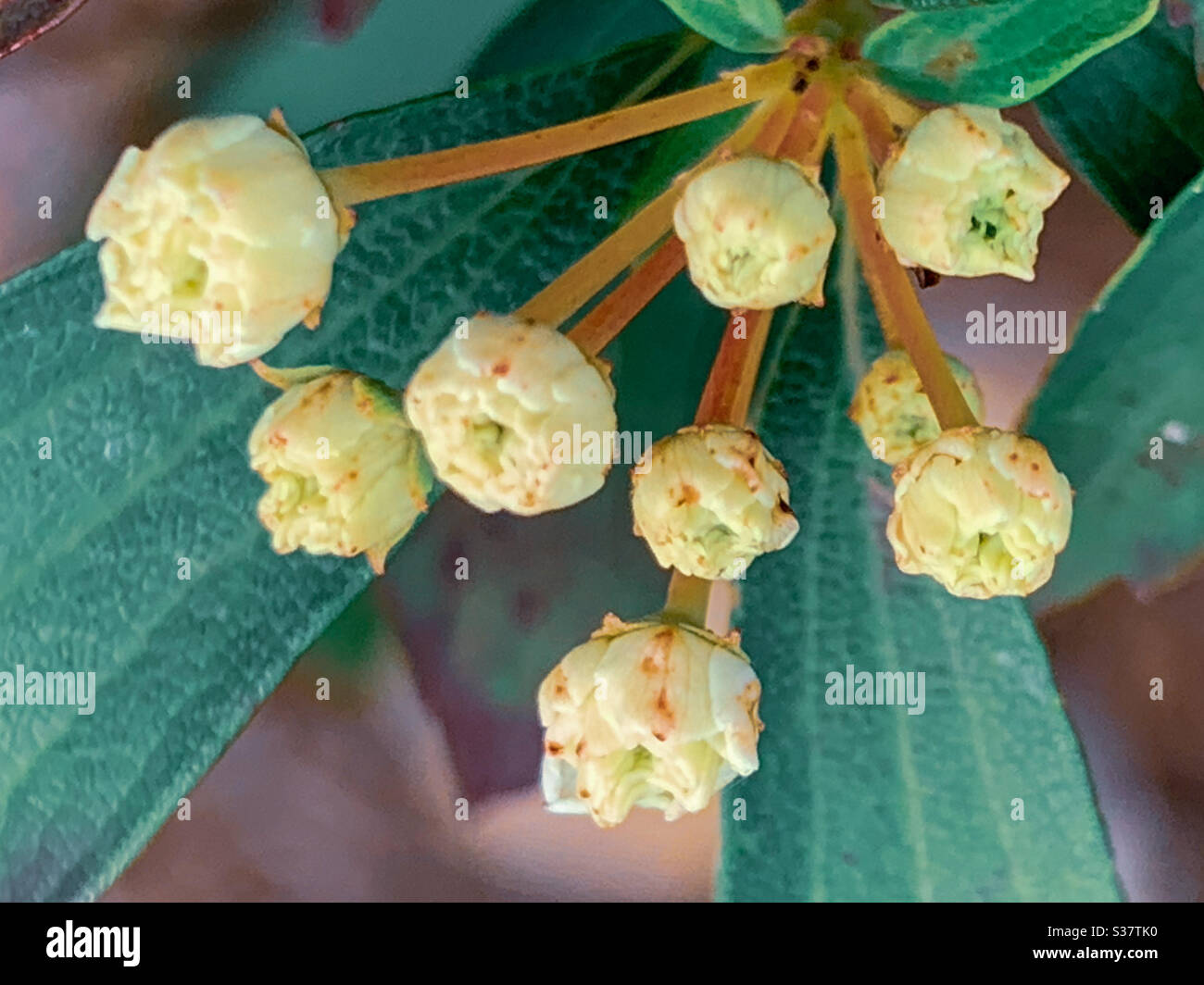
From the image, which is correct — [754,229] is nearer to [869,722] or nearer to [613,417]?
[613,417]

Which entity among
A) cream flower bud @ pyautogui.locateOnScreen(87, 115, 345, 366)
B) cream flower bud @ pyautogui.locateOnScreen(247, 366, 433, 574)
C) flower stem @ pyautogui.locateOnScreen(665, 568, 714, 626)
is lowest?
flower stem @ pyautogui.locateOnScreen(665, 568, 714, 626)

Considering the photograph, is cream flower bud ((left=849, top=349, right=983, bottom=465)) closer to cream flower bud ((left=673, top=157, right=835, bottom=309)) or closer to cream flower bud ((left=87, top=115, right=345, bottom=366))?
cream flower bud ((left=673, top=157, right=835, bottom=309))

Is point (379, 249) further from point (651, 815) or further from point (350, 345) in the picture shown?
point (651, 815)

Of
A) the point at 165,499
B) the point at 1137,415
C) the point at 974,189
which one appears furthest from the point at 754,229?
the point at 165,499

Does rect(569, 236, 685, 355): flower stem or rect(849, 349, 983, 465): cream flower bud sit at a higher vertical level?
rect(569, 236, 685, 355): flower stem

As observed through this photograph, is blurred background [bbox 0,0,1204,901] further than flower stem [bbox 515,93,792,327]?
Yes

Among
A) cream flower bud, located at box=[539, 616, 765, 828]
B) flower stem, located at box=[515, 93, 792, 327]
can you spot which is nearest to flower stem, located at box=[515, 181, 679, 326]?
flower stem, located at box=[515, 93, 792, 327]
